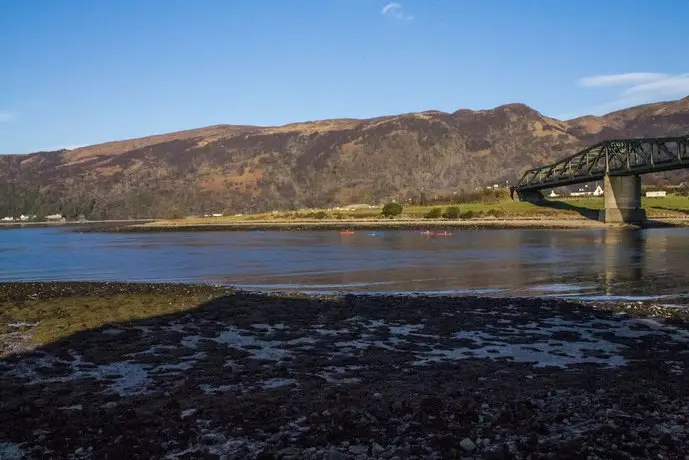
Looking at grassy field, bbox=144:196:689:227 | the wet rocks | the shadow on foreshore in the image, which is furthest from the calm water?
grassy field, bbox=144:196:689:227

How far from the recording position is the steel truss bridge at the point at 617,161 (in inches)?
4043

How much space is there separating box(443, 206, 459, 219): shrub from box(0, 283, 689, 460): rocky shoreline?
105820mm

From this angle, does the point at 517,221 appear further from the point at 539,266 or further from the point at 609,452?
the point at 609,452

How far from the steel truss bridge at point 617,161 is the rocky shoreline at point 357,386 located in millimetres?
91615

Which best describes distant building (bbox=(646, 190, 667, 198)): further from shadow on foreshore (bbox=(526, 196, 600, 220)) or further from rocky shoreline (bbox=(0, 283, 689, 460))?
rocky shoreline (bbox=(0, 283, 689, 460))

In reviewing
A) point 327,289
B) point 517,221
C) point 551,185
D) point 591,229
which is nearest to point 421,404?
point 327,289

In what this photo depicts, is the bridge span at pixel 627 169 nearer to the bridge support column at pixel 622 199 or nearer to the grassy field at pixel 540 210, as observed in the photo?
the bridge support column at pixel 622 199

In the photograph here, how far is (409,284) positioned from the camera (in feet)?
117

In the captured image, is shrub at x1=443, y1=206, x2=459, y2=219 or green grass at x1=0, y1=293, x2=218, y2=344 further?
shrub at x1=443, y1=206, x2=459, y2=219

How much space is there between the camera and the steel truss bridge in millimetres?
102688

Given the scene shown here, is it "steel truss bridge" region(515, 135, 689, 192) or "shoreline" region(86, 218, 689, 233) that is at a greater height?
"steel truss bridge" region(515, 135, 689, 192)

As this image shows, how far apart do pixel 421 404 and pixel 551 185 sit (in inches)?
5027

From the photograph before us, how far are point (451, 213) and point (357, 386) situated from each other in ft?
390

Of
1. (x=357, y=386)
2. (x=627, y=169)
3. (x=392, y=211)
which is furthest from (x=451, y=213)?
(x=357, y=386)
